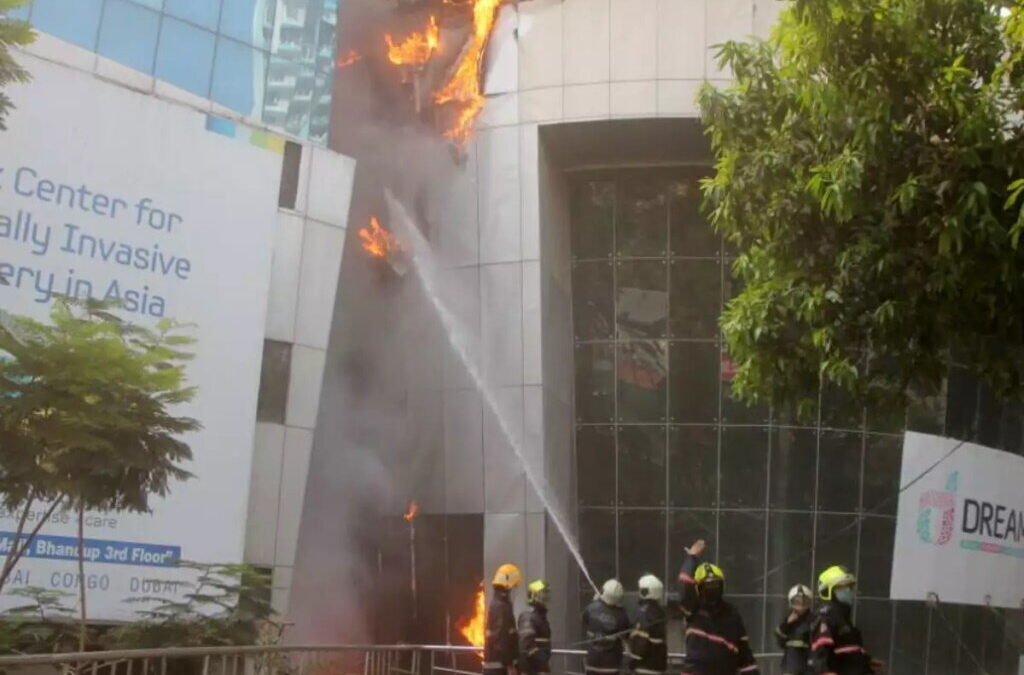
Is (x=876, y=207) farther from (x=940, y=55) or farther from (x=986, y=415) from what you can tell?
(x=986, y=415)

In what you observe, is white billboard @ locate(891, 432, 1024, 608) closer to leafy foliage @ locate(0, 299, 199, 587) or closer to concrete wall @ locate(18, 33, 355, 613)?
concrete wall @ locate(18, 33, 355, 613)

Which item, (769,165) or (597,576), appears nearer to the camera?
(769,165)

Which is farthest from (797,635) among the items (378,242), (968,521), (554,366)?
(378,242)

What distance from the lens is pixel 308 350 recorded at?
771 inches

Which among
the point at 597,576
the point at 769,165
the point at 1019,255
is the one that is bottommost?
the point at 597,576

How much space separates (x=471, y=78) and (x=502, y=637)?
10833mm

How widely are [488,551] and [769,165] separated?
432 inches

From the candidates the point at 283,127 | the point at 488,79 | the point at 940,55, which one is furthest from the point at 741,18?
the point at 940,55

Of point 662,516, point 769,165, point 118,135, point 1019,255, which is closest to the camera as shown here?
point 1019,255

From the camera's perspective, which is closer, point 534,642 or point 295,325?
point 534,642

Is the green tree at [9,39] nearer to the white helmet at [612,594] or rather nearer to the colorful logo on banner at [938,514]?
the white helmet at [612,594]

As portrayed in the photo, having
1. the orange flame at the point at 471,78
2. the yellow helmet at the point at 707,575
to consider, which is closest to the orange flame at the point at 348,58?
the orange flame at the point at 471,78

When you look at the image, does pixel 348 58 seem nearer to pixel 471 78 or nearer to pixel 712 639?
pixel 471 78

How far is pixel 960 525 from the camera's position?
21625 millimetres
